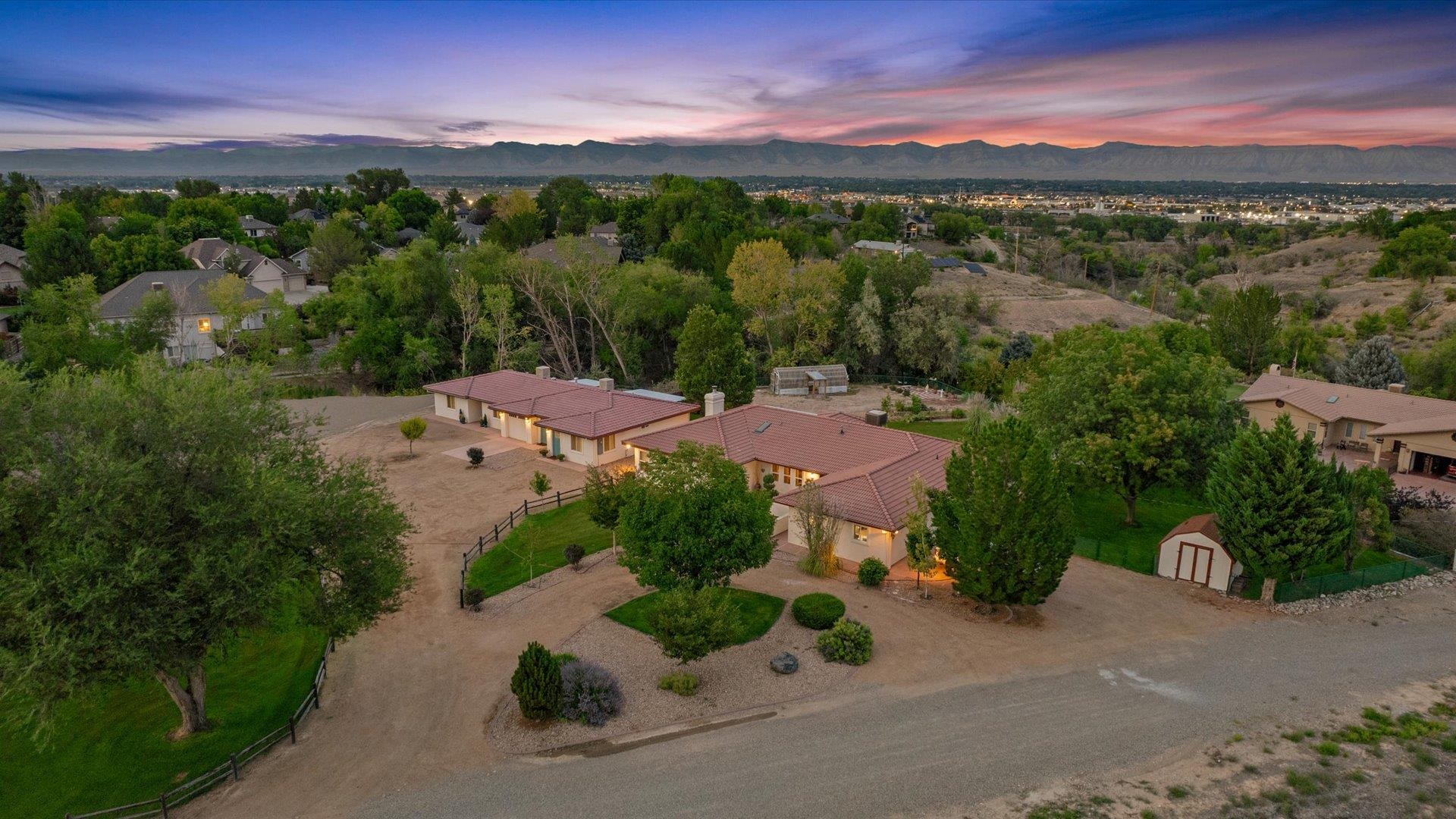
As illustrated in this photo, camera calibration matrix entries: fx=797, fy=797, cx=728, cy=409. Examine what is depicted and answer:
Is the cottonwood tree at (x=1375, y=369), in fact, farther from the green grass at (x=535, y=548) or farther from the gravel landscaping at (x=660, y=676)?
the green grass at (x=535, y=548)

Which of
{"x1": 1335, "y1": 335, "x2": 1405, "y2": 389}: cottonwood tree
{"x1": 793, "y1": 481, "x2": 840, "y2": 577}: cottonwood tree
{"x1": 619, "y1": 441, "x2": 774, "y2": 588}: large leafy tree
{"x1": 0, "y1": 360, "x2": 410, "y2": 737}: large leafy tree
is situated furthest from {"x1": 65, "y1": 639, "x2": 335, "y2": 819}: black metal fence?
{"x1": 1335, "y1": 335, "x2": 1405, "y2": 389}: cottonwood tree

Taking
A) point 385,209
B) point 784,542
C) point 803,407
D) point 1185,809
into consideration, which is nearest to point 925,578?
point 784,542

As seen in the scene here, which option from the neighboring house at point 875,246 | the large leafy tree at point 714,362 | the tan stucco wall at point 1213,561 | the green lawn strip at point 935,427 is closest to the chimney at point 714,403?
the large leafy tree at point 714,362

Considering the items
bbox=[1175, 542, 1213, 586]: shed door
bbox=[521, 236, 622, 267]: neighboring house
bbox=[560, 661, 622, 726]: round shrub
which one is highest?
bbox=[521, 236, 622, 267]: neighboring house

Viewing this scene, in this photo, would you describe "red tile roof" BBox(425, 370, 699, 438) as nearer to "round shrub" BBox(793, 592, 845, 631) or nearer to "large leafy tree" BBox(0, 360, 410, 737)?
"round shrub" BBox(793, 592, 845, 631)

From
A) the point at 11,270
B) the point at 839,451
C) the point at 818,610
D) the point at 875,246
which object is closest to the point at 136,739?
the point at 818,610

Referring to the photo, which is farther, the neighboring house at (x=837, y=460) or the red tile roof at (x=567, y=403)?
the red tile roof at (x=567, y=403)
